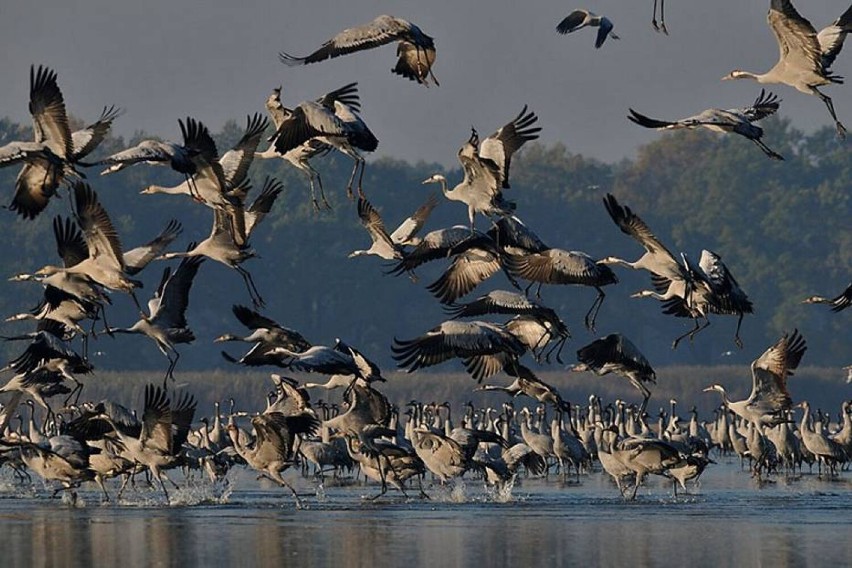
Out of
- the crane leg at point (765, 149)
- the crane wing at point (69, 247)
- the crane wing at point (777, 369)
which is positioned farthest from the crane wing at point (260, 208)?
the crane wing at point (777, 369)

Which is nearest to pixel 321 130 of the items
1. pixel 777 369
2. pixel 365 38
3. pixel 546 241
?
pixel 365 38

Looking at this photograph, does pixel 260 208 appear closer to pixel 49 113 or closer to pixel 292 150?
pixel 292 150

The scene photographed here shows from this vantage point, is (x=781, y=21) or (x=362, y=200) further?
(x=362, y=200)

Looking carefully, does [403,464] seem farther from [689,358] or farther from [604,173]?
[604,173]

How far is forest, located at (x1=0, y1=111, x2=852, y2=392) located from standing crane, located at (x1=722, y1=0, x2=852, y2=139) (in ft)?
130

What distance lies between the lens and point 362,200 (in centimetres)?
2339

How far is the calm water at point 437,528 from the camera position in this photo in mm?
18391

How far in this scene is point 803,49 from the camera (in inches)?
844

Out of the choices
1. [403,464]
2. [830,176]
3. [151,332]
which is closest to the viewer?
[151,332]

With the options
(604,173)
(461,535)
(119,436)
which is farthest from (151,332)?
(604,173)

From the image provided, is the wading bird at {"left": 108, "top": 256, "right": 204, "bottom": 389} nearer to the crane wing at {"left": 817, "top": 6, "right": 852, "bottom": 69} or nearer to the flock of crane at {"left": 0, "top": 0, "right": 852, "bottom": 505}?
the flock of crane at {"left": 0, "top": 0, "right": 852, "bottom": 505}

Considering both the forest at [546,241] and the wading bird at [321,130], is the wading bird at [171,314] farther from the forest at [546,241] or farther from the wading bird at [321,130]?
the forest at [546,241]

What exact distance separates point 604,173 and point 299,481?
64.4 m

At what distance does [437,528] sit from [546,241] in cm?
5746
